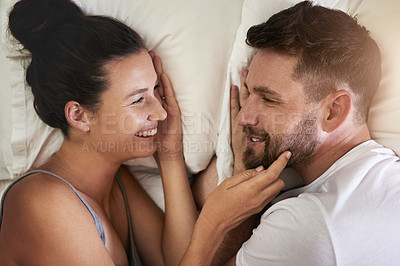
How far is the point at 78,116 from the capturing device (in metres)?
0.94

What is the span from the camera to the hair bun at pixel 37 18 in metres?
0.90

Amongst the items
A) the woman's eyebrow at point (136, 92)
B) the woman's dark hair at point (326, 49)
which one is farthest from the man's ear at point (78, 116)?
the woman's dark hair at point (326, 49)

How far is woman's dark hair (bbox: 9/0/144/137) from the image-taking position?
89cm

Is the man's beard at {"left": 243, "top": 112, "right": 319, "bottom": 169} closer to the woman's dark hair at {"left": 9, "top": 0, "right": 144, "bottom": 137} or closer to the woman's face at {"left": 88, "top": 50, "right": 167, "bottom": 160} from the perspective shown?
the woman's face at {"left": 88, "top": 50, "right": 167, "bottom": 160}

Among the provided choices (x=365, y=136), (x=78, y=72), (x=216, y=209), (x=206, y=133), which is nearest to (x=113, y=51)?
(x=78, y=72)

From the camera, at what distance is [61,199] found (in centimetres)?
88

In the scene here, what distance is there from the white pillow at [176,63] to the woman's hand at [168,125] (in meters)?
0.02

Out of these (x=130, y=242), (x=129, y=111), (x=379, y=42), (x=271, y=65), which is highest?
(x=379, y=42)

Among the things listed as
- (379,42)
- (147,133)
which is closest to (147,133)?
Answer: (147,133)

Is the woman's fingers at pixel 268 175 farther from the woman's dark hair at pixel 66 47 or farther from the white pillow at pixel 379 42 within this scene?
the woman's dark hair at pixel 66 47

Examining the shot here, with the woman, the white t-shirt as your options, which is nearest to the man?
the white t-shirt

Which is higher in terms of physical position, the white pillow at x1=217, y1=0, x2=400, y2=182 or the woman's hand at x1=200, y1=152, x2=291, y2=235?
the white pillow at x1=217, y1=0, x2=400, y2=182

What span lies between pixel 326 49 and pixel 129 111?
542mm

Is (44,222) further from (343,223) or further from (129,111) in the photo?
(343,223)
